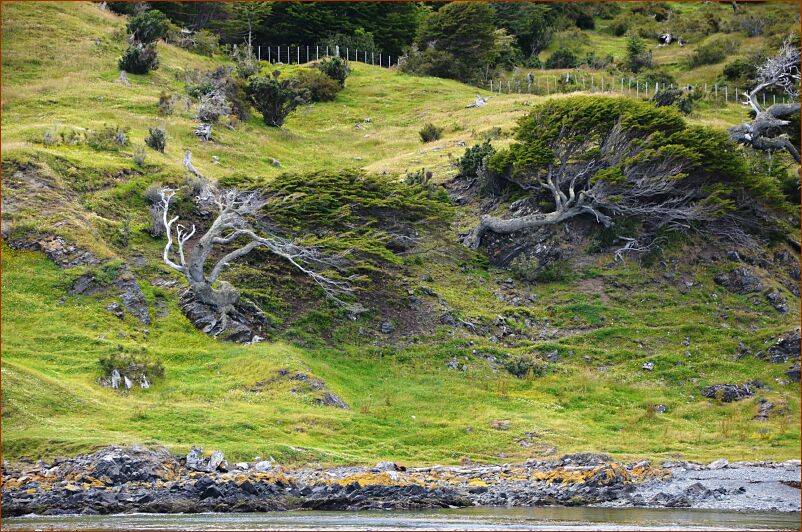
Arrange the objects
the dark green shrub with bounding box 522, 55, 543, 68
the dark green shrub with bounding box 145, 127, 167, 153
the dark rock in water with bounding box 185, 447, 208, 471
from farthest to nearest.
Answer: the dark green shrub with bounding box 522, 55, 543, 68 < the dark green shrub with bounding box 145, 127, 167, 153 < the dark rock in water with bounding box 185, 447, 208, 471

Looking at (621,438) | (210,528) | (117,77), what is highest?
(117,77)

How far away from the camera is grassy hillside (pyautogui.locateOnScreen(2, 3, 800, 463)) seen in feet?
109

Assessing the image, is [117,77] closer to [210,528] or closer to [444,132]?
[444,132]

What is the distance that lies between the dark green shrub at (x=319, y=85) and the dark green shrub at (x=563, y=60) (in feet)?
81.9

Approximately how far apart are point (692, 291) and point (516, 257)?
8091 millimetres

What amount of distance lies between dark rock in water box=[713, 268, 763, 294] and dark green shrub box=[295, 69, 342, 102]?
123 ft

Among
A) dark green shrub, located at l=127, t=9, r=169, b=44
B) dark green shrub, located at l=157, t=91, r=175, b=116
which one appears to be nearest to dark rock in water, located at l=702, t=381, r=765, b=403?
dark green shrub, located at l=157, t=91, r=175, b=116

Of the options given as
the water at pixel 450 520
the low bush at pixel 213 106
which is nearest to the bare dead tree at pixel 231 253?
the low bush at pixel 213 106

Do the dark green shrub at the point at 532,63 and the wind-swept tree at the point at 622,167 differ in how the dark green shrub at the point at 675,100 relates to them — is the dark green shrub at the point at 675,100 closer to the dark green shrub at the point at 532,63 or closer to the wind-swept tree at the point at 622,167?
the wind-swept tree at the point at 622,167

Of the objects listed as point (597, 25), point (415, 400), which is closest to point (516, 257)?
point (415, 400)

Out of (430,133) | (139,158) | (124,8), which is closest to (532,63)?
(430,133)

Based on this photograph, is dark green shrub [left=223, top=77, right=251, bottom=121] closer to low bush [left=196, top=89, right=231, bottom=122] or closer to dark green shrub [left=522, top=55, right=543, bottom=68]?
low bush [left=196, top=89, right=231, bottom=122]

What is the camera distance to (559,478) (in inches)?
1160

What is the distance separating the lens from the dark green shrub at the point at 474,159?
181ft
